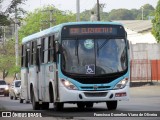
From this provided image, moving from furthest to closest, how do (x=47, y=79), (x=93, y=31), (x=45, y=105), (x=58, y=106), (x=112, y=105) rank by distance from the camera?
(x=45, y=105) → (x=47, y=79) → (x=112, y=105) → (x=58, y=106) → (x=93, y=31)

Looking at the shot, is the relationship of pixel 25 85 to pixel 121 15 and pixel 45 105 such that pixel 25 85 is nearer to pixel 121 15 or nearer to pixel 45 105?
pixel 45 105

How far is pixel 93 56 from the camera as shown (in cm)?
2439

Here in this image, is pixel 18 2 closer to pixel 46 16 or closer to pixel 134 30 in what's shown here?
pixel 134 30

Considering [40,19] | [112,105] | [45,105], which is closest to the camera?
[112,105]

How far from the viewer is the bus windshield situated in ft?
79.7

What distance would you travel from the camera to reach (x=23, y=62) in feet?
104

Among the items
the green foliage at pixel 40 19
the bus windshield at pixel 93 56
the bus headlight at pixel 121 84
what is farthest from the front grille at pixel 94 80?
the green foliage at pixel 40 19

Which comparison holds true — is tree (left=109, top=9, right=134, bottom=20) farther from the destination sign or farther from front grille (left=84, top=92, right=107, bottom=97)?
front grille (left=84, top=92, right=107, bottom=97)

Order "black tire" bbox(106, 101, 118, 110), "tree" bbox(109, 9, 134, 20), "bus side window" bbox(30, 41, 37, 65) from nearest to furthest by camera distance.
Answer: "black tire" bbox(106, 101, 118, 110) → "bus side window" bbox(30, 41, 37, 65) → "tree" bbox(109, 9, 134, 20)

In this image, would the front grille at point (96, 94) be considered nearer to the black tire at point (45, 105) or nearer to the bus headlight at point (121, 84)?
the bus headlight at point (121, 84)

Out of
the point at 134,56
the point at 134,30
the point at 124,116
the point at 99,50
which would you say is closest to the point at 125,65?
the point at 99,50

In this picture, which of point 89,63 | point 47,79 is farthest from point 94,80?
point 47,79

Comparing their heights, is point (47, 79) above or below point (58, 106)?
above

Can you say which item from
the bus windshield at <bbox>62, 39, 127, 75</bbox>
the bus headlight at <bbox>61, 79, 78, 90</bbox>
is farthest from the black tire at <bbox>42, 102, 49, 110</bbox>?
the bus windshield at <bbox>62, 39, 127, 75</bbox>
